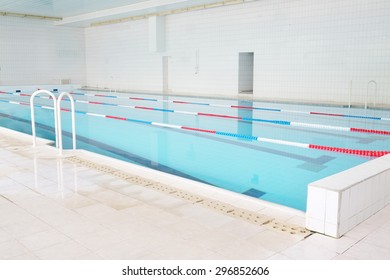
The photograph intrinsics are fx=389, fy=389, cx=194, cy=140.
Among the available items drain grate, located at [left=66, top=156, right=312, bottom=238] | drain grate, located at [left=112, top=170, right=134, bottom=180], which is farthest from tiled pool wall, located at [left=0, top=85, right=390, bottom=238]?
drain grate, located at [left=112, top=170, right=134, bottom=180]

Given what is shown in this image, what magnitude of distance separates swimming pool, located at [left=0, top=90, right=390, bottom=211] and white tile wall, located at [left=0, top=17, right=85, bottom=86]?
8506 millimetres

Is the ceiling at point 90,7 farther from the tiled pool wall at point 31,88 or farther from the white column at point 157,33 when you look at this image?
the tiled pool wall at point 31,88

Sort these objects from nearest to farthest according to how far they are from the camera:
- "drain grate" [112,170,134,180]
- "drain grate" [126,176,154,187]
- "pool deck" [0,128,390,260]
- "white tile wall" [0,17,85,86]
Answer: "pool deck" [0,128,390,260] → "drain grate" [126,176,154,187] → "drain grate" [112,170,134,180] → "white tile wall" [0,17,85,86]

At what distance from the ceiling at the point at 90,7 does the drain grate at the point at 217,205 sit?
11.1m

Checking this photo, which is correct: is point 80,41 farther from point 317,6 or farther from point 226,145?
point 226,145

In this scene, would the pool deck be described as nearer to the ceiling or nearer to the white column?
the ceiling

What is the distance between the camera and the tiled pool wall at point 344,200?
97.3 inches

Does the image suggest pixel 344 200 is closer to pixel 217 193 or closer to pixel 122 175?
pixel 217 193

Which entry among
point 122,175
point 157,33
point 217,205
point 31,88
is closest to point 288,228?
point 217,205

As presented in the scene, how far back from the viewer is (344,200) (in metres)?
2.48

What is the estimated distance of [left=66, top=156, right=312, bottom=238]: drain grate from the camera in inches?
104

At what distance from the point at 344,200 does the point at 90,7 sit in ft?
52.4

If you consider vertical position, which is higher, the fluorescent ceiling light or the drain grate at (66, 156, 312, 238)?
the fluorescent ceiling light

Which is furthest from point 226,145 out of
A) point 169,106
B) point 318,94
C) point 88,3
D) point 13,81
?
point 13,81
